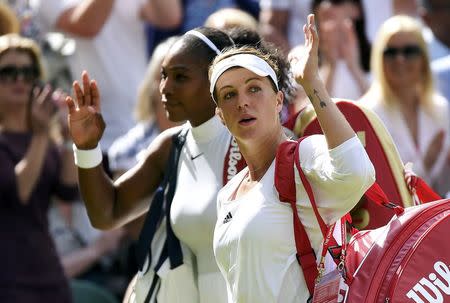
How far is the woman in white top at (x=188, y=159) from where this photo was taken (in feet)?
15.6

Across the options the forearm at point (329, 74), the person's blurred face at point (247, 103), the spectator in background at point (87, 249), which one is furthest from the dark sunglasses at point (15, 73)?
the person's blurred face at point (247, 103)

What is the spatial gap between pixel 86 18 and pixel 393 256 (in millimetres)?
4350

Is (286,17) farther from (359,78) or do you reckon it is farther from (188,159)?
(188,159)

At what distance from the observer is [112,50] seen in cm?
810

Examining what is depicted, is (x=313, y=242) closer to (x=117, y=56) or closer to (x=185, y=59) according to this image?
(x=185, y=59)

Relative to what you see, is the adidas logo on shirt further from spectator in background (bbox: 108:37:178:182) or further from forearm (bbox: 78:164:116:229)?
spectator in background (bbox: 108:37:178:182)

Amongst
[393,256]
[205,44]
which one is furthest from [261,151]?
[205,44]

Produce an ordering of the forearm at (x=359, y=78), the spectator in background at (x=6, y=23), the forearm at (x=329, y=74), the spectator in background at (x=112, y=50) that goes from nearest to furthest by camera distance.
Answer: the forearm at (x=329, y=74) < the forearm at (x=359, y=78) < the spectator in background at (x=6, y=23) < the spectator in background at (x=112, y=50)

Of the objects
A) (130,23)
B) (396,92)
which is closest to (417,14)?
(396,92)

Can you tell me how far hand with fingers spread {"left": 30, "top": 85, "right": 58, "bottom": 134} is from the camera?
667 cm

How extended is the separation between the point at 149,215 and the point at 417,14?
385 cm

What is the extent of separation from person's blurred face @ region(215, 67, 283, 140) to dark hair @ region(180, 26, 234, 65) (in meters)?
0.69

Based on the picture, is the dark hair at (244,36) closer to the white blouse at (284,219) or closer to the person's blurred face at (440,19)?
the white blouse at (284,219)

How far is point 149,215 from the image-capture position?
4.90 m
